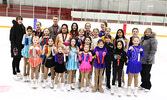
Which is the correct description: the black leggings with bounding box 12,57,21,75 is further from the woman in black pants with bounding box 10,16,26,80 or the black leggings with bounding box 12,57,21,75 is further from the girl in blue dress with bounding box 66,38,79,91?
the girl in blue dress with bounding box 66,38,79,91

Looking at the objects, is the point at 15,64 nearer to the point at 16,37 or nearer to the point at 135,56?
the point at 16,37

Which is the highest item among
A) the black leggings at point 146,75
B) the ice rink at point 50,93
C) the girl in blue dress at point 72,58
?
the girl in blue dress at point 72,58

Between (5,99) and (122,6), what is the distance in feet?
33.4

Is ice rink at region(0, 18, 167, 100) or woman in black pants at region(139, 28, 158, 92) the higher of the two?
woman in black pants at region(139, 28, 158, 92)

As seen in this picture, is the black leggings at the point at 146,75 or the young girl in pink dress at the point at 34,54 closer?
the young girl in pink dress at the point at 34,54

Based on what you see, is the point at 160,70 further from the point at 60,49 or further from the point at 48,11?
the point at 48,11

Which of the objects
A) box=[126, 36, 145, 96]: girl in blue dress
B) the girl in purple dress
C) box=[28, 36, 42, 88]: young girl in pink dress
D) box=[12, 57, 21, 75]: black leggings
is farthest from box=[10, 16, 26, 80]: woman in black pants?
box=[126, 36, 145, 96]: girl in blue dress

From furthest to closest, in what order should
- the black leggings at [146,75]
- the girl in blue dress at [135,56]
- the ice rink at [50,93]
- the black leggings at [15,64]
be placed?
the black leggings at [15,64], the black leggings at [146,75], the girl in blue dress at [135,56], the ice rink at [50,93]

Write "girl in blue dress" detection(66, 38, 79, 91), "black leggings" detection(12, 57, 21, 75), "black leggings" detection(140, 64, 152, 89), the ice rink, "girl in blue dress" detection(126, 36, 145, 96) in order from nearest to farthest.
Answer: the ice rink → "girl in blue dress" detection(126, 36, 145, 96) → "girl in blue dress" detection(66, 38, 79, 91) → "black leggings" detection(140, 64, 152, 89) → "black leggings" detection(12, 57, 21, 75)

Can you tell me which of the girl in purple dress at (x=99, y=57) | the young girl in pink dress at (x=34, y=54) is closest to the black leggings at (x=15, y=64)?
the young girl in pink dress at (x=34, y=54)

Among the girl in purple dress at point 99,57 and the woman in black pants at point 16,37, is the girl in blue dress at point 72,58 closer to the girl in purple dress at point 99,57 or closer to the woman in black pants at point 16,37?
the girl in purple dress at point 99,57

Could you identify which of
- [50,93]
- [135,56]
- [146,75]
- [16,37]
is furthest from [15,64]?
[146,75]

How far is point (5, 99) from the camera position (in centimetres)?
311

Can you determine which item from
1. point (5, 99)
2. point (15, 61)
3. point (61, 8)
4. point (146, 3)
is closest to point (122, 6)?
point (146, 3)
